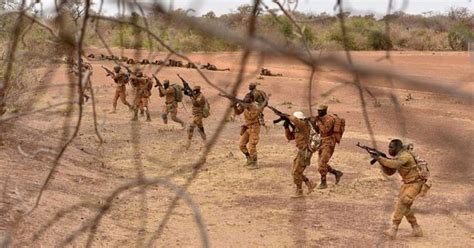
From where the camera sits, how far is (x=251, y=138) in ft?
47.0

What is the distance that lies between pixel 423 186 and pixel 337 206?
2151 millimetres

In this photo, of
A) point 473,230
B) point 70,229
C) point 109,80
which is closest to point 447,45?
point 109,80

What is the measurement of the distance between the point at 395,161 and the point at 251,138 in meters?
5.42

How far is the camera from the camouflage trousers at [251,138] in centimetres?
1429

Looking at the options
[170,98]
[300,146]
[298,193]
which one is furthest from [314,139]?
[170,98]

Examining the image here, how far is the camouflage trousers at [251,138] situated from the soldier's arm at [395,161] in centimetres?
523

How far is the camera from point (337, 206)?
37.3ft

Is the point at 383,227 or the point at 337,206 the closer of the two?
the point at 383,227

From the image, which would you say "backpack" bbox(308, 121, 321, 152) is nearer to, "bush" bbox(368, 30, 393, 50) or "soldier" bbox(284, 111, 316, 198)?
"soldier" bbox(284, 111, 316, 198)

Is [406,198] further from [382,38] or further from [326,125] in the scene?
[382,38]

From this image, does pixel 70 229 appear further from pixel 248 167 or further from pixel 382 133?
pixel 382 133

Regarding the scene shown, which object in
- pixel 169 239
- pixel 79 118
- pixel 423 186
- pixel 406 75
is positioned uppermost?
pixel 406 75

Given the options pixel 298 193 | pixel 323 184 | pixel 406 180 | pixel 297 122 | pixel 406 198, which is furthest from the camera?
pixel 323 184

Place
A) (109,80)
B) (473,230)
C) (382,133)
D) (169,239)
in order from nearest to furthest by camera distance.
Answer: (169,239)
(473,230)
(382,133)
(109,80)
